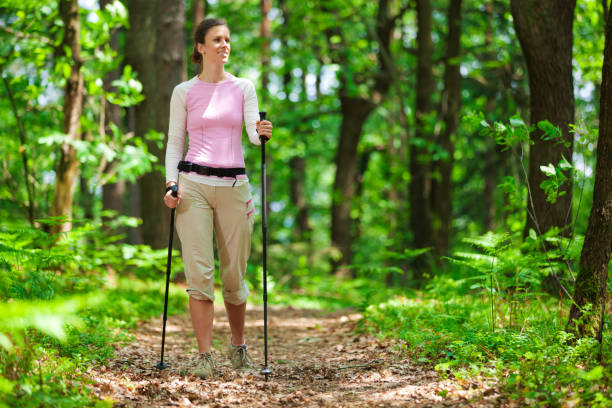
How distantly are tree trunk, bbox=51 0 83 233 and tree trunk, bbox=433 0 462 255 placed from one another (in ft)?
20.4

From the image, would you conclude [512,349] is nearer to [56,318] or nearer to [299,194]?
[56,318]

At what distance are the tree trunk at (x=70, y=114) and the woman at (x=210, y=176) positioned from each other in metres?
3.18

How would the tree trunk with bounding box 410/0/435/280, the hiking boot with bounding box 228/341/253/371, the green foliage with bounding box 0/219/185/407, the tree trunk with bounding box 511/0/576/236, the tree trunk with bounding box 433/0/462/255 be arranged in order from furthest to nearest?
the tree trunk with bounding box 410/0/435/280
the tree trunk with bounding box 433/0/462/255
the tree trunk with bounding box 511/0/576/236
the hiking boot with bounding box 228/341/253/371
the green foliage with bounding box 0/219/185/407

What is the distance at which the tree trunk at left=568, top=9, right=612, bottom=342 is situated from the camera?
13.0ft

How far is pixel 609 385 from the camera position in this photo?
3279 mm

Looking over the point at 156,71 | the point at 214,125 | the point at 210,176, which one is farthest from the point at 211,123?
the point at 156,71

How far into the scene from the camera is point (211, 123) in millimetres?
4410

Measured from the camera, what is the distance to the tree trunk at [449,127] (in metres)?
10.5

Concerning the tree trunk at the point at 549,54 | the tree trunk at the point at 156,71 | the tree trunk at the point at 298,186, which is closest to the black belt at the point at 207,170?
the tree trunk at the point at 549,54

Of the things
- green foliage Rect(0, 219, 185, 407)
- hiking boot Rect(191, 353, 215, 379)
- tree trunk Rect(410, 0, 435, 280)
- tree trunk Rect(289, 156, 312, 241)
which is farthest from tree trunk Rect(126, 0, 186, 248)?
tree trunk Rect(289, 156, 312, 241)

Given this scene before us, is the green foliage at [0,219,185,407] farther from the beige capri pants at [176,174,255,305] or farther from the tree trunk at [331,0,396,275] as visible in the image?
the tree trunk at [331,0,396,275]

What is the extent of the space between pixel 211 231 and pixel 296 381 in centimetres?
131

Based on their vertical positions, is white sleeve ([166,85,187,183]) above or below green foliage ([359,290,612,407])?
above

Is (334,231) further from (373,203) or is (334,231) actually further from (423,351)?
(423,351)
